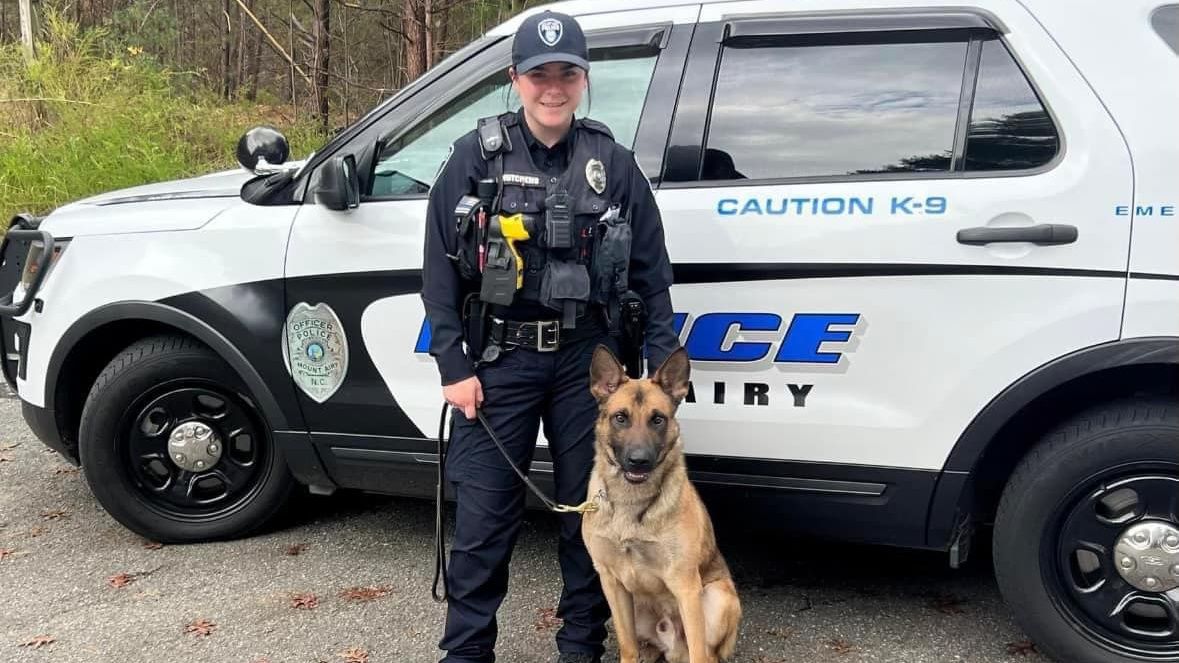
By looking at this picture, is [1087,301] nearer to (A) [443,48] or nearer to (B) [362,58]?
(A) [443,48]

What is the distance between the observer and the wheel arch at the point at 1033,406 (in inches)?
102

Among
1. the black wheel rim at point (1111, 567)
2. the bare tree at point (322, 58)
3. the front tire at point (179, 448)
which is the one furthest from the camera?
the bare tree at point (322, 58)

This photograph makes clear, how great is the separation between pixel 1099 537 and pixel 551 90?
2.08 m

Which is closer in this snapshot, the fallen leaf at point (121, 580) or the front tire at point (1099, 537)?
the front tire at point (1099, 537)

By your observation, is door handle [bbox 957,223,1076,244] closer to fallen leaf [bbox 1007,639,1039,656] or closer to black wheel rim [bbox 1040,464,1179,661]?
black wheel rim [bbox 1040,464,1179,661]

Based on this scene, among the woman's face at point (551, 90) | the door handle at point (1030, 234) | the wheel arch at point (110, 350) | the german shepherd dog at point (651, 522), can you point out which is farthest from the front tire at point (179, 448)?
the door handle at point (1030, 234)

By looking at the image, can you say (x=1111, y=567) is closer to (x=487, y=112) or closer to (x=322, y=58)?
(x=487, y=112)

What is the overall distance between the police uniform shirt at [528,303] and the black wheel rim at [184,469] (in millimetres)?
1421

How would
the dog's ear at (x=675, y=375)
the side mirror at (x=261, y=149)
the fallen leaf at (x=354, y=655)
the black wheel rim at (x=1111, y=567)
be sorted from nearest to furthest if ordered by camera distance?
the dog's ear at (x=675, y=375) < the black wheel rim at (x=1111, y=567) < the fallen leaf at (x=354, y=655) < the side mirror at (x=261, y=149)

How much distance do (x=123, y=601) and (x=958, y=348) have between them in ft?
9.79

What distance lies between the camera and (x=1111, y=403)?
2.75m

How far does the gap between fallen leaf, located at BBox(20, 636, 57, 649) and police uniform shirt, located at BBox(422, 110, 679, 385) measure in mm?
1690

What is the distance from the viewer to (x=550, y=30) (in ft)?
8.21

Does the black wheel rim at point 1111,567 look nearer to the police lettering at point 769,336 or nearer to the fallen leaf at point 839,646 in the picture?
the fallen leaf at point 839,646
